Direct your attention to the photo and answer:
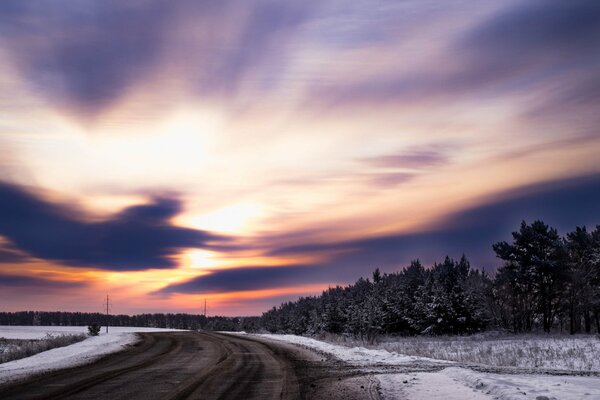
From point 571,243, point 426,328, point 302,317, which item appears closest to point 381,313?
point 426,328

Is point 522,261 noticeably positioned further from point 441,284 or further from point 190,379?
point 190,379

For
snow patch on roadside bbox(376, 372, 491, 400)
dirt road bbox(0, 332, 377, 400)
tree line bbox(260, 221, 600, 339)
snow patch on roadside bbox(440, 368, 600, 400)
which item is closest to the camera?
snow patch on roadside bbox(440, 368, 600, 400)

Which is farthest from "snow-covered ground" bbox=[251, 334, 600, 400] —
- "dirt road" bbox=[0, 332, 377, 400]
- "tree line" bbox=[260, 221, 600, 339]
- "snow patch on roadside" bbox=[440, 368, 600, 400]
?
"tree line" bbox=[260, 221, 600, 339]

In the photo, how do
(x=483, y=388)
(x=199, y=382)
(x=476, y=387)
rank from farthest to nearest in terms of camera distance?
(x=199, y=382) → (x=476, y=387) → (x=483, y=388)

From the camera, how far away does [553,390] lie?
33.8ft

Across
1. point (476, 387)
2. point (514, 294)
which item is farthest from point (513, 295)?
point (476, 387)

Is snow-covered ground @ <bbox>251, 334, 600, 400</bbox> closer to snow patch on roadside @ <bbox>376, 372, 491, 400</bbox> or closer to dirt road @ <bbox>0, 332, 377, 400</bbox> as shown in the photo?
snow patch on roadside @ <bbox>376, 372, 491, 400</bbox>

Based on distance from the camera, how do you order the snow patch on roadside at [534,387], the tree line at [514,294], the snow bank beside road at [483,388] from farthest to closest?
the tree line at [514,294] < the snow bank beside road at [483,388] < the snow patch on roadside at [534,387]

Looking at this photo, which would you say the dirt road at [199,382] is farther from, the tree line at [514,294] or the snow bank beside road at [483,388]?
the tree line at [514,294]

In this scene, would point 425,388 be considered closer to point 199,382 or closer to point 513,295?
point 199,382

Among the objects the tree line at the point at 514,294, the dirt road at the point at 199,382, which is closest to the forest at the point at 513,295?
the tree line at the point at 514,294

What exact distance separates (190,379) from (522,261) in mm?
58817

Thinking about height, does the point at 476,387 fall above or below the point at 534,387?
below

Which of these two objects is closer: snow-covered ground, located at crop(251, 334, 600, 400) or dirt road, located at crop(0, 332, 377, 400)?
snow-covered ground, located at crop(251, 334, 600, 400)
